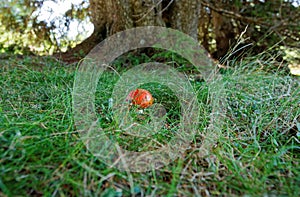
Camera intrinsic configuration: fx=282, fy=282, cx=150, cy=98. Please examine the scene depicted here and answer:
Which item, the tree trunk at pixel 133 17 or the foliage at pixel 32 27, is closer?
the tree trunk at pixel 133 17

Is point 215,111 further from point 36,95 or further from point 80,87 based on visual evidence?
point 36,95

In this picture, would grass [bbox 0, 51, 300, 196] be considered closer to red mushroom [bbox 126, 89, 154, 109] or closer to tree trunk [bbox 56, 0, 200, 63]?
red mushroom [bbox 126, 89, 154, 109]

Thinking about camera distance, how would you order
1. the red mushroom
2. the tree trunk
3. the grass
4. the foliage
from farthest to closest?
the foliage
the tree trunk
the red mushroom
the grass

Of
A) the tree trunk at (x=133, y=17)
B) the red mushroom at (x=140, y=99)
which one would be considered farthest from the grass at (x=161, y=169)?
the tree trunk at (x=133, y=17)

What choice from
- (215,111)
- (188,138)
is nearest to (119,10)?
(215,111)

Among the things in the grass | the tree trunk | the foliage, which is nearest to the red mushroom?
the grass

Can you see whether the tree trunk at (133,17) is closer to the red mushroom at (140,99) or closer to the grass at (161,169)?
the red mushroom at (140,99)

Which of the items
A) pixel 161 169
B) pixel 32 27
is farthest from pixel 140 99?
pixel 32 27

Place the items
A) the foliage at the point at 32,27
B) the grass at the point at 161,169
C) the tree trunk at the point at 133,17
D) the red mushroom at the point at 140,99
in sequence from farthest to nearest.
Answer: the foliage at the point at 32,27 < the tree trunk at the point at 133,17 < the red mushroom at the point at 140,99 < the grass at the point at 161,169

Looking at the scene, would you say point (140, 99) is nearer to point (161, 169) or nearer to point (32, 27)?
point (161, 169)

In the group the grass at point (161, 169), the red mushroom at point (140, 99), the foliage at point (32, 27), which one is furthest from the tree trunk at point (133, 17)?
the grass at point (161, 169)

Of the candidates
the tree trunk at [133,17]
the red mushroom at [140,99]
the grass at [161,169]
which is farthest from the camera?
the tree trunk at [133,17]
